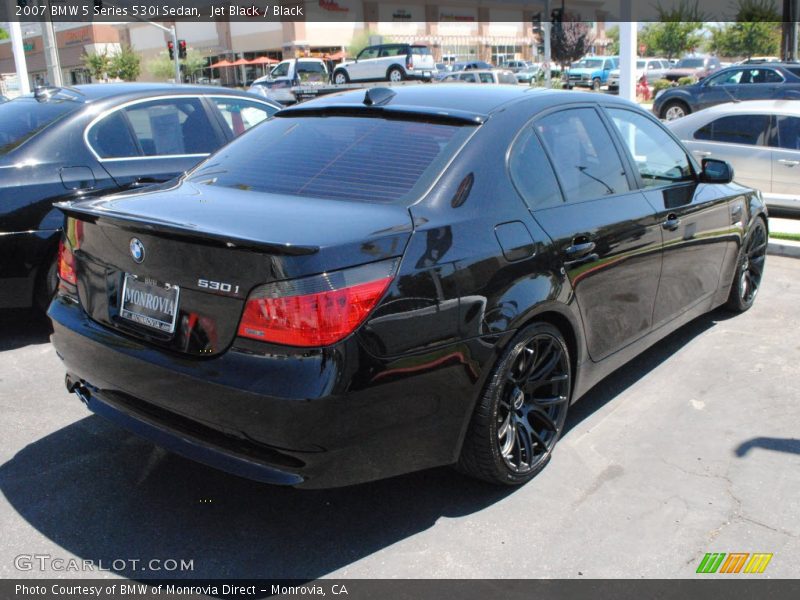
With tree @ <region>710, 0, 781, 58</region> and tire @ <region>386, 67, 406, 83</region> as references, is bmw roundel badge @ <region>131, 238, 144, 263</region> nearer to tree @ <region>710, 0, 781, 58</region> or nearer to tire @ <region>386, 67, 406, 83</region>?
tire @ <region>386, 67, 406, 83</region>

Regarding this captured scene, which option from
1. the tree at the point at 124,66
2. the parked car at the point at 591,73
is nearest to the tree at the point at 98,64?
the tree at the point at 124,66

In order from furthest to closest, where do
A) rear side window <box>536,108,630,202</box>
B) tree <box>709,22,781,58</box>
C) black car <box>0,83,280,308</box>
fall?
tree <box>709,22,781,58</box>
black car <box>0,83,280,308</box>
rear side window <box>536,108,630,202</box>

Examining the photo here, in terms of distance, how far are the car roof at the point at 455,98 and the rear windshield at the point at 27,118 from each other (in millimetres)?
2286

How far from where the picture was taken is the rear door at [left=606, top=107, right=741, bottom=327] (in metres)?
4.43

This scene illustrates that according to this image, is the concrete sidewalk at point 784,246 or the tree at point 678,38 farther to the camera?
the tree at point 678,38

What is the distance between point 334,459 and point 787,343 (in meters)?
3.96

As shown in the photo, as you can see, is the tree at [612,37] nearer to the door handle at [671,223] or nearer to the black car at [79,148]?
the black car at [79,148]

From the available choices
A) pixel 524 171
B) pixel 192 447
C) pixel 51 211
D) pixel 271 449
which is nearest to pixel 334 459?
pixel 271 449

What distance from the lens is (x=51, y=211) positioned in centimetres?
520

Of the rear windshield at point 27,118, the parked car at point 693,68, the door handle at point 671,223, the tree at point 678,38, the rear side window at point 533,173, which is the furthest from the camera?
the tree at point 678,38

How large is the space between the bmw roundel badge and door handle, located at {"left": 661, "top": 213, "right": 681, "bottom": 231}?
111 inches

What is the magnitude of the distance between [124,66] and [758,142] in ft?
227

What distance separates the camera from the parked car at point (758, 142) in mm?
9812

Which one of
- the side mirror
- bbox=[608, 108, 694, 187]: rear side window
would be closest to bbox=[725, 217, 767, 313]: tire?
the side mirror
